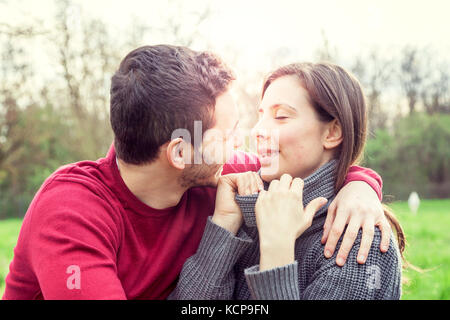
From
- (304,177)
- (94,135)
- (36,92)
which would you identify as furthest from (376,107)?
(304,177)

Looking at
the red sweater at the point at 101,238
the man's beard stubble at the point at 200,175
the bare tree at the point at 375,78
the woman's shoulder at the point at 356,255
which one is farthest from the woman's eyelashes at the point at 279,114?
the bare tree at the point at 375,78

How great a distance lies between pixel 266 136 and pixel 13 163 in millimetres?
22017

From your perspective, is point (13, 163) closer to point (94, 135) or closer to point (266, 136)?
point (94, 135)

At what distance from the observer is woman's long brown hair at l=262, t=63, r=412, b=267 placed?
7.04 ft

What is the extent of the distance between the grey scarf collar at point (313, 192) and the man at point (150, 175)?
0.14 metres

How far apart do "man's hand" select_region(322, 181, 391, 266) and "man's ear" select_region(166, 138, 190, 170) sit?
2.40 ft

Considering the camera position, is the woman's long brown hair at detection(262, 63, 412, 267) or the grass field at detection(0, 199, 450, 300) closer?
the woman's long brown hair at detection(262, 63, 412, 267)

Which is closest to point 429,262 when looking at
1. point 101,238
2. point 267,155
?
point 267,155

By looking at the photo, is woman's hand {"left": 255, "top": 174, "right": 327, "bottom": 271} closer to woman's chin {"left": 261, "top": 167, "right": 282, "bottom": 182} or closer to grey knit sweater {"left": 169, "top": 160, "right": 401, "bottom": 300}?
grey knit sweater {"left": 169, "top": 160, "right": 401, "bottom": 300}

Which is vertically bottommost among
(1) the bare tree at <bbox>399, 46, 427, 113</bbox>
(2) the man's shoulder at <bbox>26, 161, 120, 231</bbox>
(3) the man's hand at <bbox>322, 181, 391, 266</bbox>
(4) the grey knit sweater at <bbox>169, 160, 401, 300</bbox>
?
(4) the grey knit sweater at <bbox>169, 160, 401, 300</bbox>

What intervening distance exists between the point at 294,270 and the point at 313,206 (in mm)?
345

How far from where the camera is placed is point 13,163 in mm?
21578

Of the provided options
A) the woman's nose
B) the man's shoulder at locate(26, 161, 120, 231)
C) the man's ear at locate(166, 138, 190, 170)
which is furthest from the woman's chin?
the man's shoulder at locate(26, 161, 120, 231)

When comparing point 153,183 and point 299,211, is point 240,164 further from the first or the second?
point 299,211
